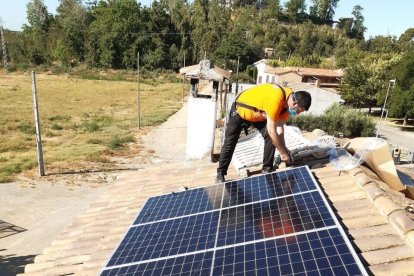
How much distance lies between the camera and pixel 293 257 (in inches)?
149

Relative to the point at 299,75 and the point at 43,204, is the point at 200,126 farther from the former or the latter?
the point at 299,75

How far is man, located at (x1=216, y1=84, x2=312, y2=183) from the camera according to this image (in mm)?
5684

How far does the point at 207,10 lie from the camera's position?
109250 mm

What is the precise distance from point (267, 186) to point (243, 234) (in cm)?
137

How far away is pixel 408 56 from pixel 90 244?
169 feet

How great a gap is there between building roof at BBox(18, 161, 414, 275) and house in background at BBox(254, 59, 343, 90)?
52152 mm

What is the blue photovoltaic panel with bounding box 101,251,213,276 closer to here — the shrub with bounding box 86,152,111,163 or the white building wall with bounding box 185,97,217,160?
the white building wall with bounding box 185,97,217,160

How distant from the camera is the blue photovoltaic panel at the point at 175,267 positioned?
4105mm

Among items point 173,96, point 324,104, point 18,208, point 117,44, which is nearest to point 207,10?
point 117,44

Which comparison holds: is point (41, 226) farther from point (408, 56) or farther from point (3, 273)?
point (408, 56)

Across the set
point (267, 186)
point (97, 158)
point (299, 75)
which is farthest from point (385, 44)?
point (267, 186)

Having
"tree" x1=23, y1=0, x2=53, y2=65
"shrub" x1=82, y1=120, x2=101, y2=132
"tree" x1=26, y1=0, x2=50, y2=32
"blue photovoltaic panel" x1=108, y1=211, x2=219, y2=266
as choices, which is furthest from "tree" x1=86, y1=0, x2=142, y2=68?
"blue photovoltaic panel" x1=108, y1=211, x2=219, y2=266

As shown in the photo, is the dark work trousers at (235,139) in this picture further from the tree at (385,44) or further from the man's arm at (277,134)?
the tree at (385,44)

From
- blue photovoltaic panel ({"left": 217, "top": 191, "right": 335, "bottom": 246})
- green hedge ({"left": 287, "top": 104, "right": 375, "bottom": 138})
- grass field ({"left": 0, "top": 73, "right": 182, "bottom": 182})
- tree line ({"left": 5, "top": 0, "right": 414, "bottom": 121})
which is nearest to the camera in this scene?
blue photovoltaic panel ({"left": 217, "top": 191, "right": 335, "bottom": 246})
